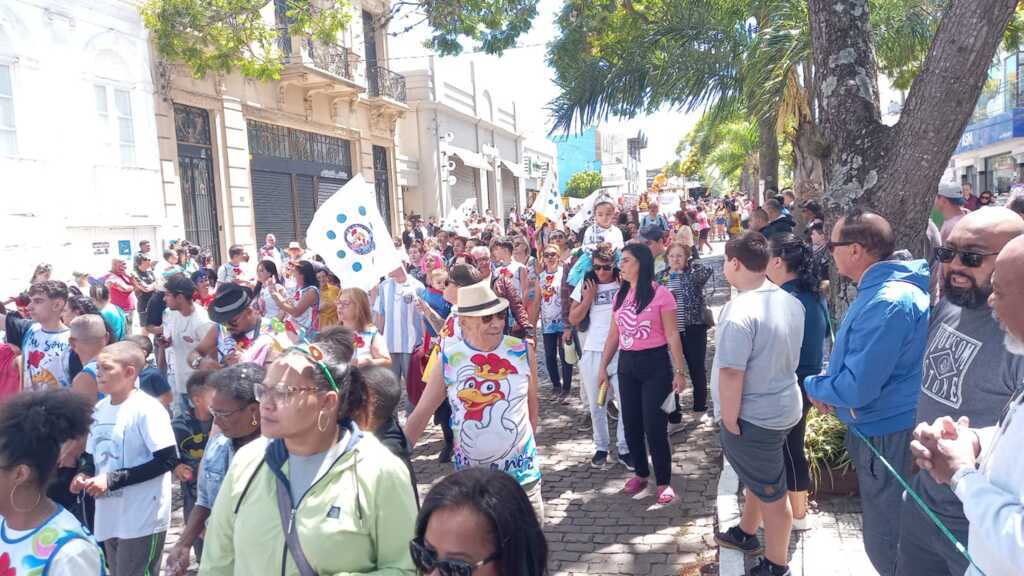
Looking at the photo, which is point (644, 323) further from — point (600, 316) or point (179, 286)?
point (179, 286)

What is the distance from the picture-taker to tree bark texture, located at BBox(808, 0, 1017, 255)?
432 cm

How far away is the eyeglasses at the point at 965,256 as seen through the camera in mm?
2721

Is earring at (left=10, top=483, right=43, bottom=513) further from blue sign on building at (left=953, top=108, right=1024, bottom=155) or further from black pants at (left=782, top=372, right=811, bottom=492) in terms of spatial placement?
blue sign on building at (left=953, top=108, right=1024, bottom=155)

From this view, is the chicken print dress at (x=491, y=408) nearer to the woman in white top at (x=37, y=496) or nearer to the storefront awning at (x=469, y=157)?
the woman in white top at (x=37, y=496)

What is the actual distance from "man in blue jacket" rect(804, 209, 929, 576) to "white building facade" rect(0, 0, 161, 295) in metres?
13.0

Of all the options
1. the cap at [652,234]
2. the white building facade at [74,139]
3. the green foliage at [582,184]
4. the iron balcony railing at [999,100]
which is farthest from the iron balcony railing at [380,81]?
the green foliage at [582,184]

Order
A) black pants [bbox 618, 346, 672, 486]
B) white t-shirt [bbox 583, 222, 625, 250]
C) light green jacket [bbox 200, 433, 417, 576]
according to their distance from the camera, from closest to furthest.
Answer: light green jacket [bbox 200, 433, 417, 576]
black pants [bbox 618, 346, 672, 486]
white t-shirt [bbox 583, 222, 625, 250]

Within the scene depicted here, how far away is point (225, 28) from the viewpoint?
42.1 ft

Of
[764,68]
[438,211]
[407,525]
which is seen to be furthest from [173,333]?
[438,211]

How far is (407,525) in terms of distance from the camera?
2342mm

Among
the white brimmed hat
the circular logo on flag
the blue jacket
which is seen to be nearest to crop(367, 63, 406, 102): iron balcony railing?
the circular logo on flag

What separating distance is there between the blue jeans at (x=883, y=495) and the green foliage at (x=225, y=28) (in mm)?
9086

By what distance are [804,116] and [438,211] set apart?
21662 mm

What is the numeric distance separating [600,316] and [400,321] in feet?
6.62
